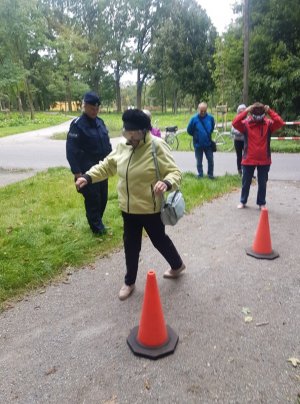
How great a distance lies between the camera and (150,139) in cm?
334

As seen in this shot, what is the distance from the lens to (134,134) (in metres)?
3.22

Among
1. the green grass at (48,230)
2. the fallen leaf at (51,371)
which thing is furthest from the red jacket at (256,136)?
the fallen leaf at (51,371)

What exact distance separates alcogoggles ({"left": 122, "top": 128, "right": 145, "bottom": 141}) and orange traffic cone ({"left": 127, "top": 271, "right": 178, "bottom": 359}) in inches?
47.8

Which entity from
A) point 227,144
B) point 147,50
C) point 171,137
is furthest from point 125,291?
point 147,50

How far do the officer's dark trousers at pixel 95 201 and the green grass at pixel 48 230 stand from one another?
20cm

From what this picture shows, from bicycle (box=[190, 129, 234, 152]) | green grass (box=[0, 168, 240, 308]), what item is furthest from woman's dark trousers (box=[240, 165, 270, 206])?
bicycle (box=[190, 129, 234, 152])

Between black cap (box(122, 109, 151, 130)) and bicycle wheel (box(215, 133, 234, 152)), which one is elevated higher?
black cap (box(122, 109, 151, 130))

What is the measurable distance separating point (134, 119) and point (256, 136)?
356 cm

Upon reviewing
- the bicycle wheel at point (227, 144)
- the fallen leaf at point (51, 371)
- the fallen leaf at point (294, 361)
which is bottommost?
the bicycle wheel at point (227, 144)

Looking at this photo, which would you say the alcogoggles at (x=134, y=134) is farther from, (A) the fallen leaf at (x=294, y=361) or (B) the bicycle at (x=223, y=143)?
(B) the bicycle at (x=223, y=143)

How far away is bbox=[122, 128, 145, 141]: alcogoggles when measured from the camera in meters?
3.20

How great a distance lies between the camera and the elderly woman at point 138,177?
3.20 meters

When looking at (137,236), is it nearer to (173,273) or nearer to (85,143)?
(173,273)

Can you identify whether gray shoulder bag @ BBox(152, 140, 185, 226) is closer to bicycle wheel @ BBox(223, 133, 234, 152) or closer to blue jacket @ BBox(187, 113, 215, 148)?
blue jacket @ BBox(187, 113, 215, 148)
